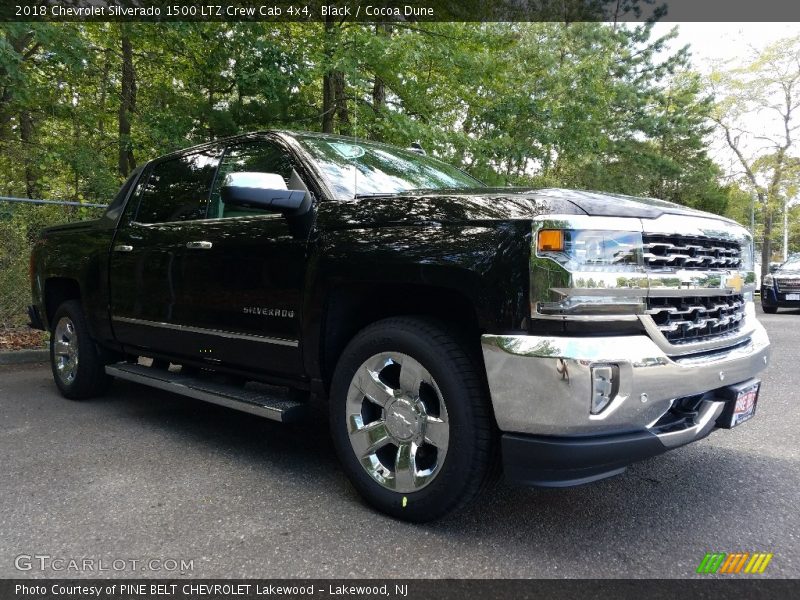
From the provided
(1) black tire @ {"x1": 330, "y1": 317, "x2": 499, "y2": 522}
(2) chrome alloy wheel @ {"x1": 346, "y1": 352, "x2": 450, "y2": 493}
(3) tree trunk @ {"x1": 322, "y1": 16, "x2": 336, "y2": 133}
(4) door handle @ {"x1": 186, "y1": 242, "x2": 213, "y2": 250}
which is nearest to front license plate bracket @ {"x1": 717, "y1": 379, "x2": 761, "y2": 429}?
(1) black tire @ {"x1": 330, "y1": 317, "x2": 499, "y2": 522}

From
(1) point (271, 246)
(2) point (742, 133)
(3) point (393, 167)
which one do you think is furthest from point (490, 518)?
(2) point (742, 133)

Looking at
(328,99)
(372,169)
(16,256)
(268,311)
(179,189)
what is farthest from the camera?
(328,99)

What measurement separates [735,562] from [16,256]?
8.89 m

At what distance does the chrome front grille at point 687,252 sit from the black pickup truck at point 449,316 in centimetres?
1

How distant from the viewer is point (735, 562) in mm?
2348

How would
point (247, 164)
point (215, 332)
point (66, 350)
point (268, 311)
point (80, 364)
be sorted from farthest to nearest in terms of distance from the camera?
point (66, 350), point (80, 364), point (247, 164), point (215, 332), point (268, 311)

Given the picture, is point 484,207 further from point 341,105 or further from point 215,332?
point 341,105

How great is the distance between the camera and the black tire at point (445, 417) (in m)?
2.43

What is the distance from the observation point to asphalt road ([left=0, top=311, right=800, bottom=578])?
235cm

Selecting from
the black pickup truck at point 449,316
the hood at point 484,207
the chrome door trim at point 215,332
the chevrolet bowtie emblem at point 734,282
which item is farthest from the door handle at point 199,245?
the chevrolet bowtie emblem at point 734,282

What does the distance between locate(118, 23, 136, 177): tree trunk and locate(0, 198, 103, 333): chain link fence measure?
2.63 meters

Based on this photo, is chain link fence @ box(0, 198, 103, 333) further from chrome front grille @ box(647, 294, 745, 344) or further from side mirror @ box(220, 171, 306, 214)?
chrome front grille @ box(647, 294, 745, 344)

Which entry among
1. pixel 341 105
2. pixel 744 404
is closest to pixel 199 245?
pixel 744 404

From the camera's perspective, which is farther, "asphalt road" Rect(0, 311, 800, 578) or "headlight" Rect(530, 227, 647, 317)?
"asphalt road" Rect(0, 311, 800, 578)
